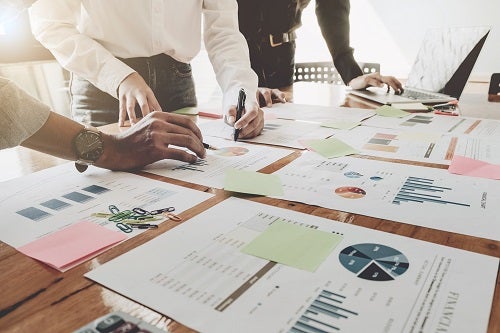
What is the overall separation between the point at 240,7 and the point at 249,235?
1439mm

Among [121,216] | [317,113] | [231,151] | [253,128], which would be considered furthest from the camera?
[317,113]

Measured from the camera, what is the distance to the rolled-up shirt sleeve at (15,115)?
69 centimetres

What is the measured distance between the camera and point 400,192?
0.64 metres

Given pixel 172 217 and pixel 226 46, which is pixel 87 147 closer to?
pixel 172 217

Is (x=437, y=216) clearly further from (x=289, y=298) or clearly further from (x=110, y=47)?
(x=110, y=47)

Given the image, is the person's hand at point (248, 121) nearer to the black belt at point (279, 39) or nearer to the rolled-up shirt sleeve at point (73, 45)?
the rolled-up shirt sleeve at point (73, 45)

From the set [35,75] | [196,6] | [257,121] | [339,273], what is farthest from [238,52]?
[35,75]

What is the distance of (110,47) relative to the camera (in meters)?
1.25

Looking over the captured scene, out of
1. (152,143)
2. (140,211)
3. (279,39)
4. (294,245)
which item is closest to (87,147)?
(152,143)

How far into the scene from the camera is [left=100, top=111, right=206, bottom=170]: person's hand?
0.80 m

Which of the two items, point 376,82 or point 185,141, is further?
point 376,82

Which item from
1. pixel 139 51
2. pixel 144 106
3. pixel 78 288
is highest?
pixel 139 51

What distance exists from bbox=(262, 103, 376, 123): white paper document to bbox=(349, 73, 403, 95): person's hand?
34 centimetres

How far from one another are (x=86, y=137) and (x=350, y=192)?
1.75 feet
